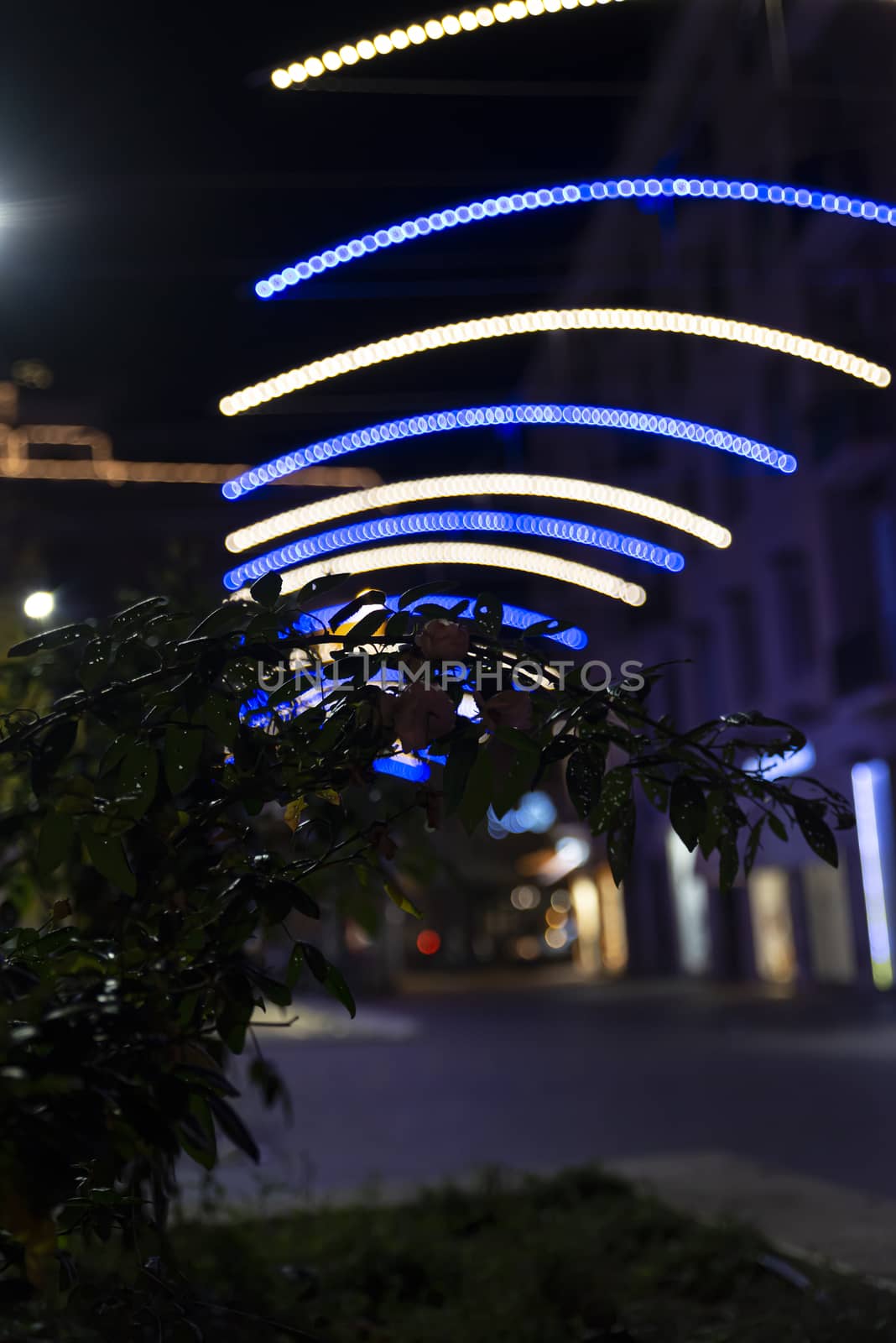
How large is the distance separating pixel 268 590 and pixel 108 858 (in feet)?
2.00

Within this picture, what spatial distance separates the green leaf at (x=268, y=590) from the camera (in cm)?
283

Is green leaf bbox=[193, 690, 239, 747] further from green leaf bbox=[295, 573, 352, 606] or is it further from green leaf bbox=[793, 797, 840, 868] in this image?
green leaf bbox=[793, 797, 840, 868]

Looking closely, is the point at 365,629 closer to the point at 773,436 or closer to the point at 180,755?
the point at 180,755

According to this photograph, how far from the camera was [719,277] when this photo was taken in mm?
29656

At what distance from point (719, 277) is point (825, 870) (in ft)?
37.8

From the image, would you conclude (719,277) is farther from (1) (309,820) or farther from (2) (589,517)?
(1) (309,820)

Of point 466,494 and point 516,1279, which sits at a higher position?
point 466,494

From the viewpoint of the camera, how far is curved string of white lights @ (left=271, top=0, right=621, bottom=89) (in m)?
5.42

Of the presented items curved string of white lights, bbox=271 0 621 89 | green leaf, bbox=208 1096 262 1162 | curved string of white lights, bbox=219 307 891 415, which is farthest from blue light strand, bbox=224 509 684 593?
green leaf, bbox=208 1096 262 1162

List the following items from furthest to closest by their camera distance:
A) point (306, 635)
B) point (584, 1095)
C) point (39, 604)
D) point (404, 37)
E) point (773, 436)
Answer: point (773, 436) < point (584, 1095) < point (39, 604) < point (404, 37) < point (306, 635)

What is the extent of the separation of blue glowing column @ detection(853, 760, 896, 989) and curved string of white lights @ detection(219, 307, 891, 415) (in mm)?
19501

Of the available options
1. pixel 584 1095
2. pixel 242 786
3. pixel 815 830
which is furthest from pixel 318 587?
pixel 584 1095

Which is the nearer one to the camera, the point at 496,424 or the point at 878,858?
the point at 496,424

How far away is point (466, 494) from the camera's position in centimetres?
731
